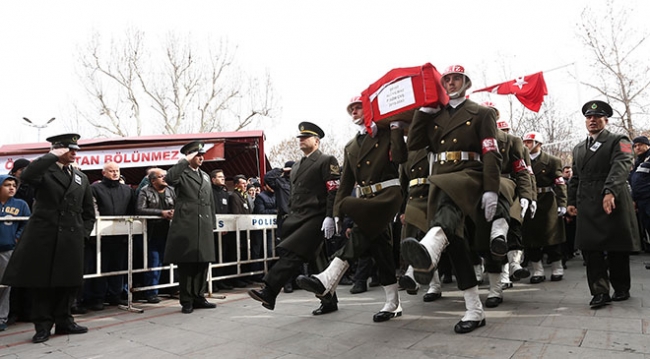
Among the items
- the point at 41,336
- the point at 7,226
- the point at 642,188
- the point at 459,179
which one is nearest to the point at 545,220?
the point at 642,188

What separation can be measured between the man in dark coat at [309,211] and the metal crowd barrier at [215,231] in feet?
7.24

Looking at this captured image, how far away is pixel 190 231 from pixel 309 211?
174 centimetres

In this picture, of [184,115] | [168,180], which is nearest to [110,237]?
[168,180]

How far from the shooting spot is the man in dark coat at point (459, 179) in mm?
3180

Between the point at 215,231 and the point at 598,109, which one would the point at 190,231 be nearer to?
the point at 215,231

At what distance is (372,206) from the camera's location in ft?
12.6

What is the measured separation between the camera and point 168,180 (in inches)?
201

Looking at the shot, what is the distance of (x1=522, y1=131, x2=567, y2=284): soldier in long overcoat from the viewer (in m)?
5.85

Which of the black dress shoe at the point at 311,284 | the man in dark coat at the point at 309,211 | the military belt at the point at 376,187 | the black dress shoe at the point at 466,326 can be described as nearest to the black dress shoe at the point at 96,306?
the man in dark coat at the point at 309,211

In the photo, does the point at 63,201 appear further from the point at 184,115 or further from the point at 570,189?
the point at 184,115

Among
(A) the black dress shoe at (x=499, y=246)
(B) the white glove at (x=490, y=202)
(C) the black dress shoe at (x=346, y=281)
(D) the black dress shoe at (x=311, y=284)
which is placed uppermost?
(B) the white glove at (x=490, y=202)

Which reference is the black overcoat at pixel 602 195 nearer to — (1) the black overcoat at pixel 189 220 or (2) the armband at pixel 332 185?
(2) the armband at pixel 332 185

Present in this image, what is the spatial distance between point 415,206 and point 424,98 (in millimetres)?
980

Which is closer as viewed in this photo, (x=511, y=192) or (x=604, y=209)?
(x=604, y=209)
